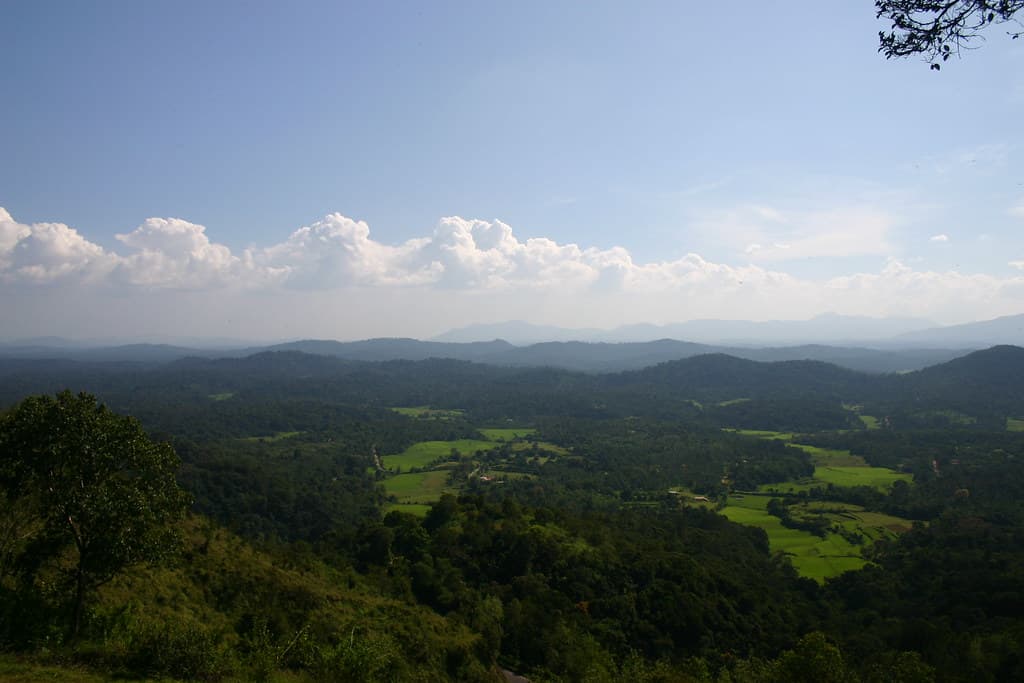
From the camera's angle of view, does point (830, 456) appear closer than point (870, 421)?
Yes

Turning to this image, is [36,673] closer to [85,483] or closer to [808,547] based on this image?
[85,483]

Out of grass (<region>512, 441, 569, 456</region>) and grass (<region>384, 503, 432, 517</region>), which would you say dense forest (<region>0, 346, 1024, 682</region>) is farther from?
grass (<region>512, 441, 569, 456</region>)

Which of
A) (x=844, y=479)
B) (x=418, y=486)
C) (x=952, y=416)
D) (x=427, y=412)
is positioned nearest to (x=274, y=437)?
(x=427, y=412)

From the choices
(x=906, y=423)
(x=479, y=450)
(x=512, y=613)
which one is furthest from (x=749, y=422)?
(x=512, y=613)

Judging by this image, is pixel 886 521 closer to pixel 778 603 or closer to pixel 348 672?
pixel 778 603

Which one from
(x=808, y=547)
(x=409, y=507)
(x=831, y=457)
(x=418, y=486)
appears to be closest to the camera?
(x=808, y=547)
